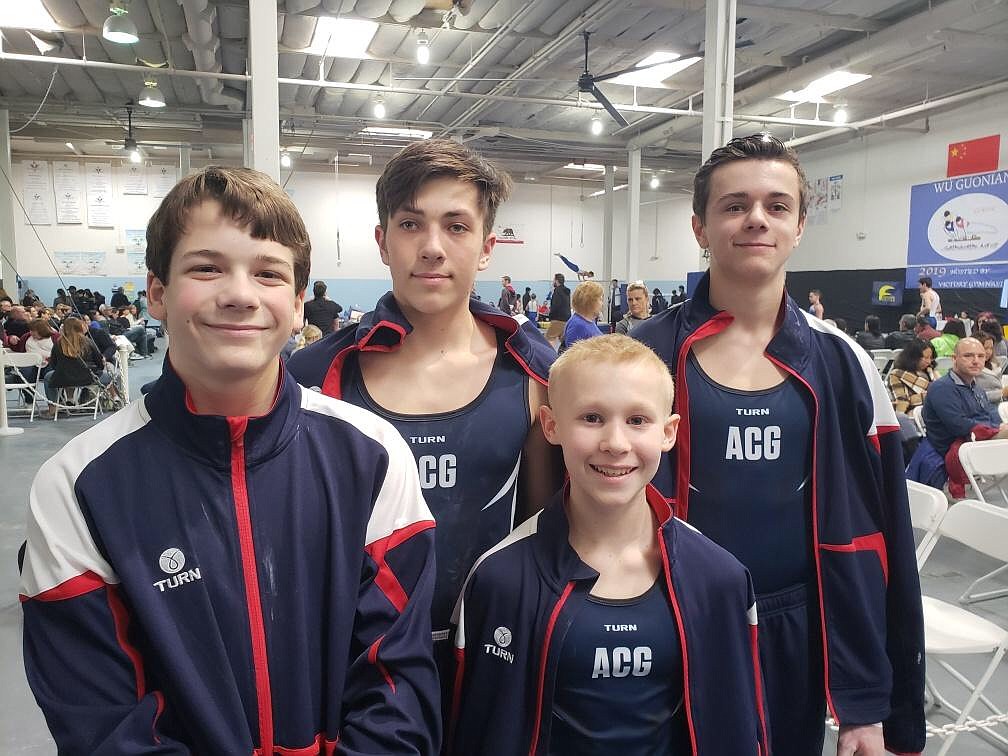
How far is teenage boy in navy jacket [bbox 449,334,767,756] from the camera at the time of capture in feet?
4.09

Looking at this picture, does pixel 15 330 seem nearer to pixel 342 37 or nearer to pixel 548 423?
pixel 342 37

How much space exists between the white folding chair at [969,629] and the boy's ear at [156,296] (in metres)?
2.39

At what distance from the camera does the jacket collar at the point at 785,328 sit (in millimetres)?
1507

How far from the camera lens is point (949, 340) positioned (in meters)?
7.36

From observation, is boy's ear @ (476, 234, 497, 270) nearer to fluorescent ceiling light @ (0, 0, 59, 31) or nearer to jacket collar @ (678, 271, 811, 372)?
jacket collar @ (678, 271, 811, 372)

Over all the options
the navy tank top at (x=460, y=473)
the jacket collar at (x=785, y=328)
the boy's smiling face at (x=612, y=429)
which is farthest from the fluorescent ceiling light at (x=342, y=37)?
the boy's smiling face at (x=612, y=429)

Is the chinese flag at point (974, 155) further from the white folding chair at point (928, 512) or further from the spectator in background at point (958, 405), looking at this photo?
the white folding chair at point (928, 512)

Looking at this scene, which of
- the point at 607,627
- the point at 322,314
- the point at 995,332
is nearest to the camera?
the point at 607,627

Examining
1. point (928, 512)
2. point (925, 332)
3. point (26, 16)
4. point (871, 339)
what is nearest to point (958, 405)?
point (928, 512)

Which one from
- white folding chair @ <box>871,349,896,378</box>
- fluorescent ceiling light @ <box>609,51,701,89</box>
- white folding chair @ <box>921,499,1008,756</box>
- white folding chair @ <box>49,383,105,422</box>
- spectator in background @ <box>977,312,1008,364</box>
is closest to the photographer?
white folding chair @ <box>921,499,1008,756</box>

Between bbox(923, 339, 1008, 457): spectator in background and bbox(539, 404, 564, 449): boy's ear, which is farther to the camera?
bbox(923, 339, 1008, 457): spectator in background

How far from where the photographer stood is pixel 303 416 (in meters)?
1.14

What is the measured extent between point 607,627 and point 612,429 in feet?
1.16

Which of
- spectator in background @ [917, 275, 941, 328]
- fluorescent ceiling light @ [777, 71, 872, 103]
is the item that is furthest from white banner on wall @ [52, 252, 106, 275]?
spectator in background @ [917, 275, 941, 328]
